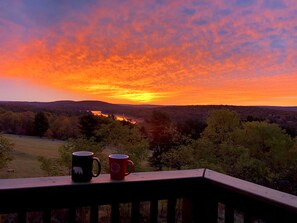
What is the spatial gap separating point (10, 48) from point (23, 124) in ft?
135

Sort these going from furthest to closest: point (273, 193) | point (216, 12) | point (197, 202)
→ point (216, 12)
point (197, 202)
point (273, 193)

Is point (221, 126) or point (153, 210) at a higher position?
point (153, 210)

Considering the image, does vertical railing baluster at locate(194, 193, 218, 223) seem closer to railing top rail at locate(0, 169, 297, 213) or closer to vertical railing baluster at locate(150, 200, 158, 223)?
railing top rail at locate(0, 169, 297, 213)

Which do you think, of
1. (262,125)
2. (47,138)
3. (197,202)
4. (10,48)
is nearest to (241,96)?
(262,125)

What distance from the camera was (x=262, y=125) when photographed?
22750mm

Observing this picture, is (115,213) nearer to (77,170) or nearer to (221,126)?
(77,170)

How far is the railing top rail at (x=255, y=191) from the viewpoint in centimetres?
112

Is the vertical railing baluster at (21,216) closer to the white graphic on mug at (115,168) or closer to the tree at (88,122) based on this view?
the white graphic on mug at (115,168)

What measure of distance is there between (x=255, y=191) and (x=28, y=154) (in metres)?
39.5

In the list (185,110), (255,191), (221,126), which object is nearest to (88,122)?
(185,110)

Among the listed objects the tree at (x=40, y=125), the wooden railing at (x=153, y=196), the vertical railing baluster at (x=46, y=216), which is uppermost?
the wooden railing at (x=153, y=196)

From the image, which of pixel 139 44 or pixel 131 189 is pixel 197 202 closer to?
pixel 131 189

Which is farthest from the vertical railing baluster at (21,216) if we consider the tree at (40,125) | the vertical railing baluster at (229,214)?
the tree at (40,125)

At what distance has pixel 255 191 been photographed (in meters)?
1.24
